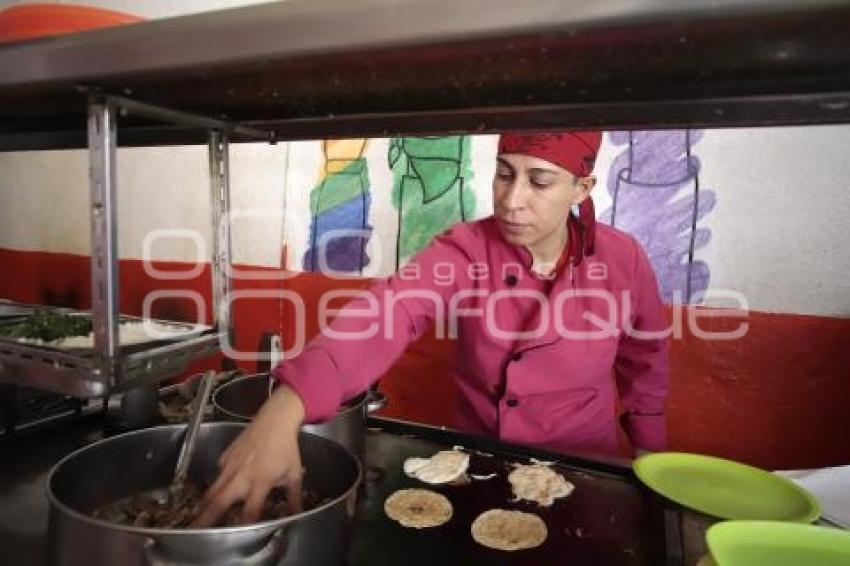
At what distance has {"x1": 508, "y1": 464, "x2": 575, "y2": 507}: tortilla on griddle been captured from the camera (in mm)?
1167

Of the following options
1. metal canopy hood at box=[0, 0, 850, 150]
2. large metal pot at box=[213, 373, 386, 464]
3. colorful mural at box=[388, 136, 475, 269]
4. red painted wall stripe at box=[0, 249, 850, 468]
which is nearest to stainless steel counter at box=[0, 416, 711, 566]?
large metal pot at box=[213, 373, 386, 464]

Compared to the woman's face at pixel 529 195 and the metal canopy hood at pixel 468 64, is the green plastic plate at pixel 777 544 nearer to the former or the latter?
the metal canopy hood at pixel 468 64

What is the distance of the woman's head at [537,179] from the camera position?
5.05 ft

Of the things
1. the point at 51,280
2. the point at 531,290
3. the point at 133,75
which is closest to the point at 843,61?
the point at 133,75

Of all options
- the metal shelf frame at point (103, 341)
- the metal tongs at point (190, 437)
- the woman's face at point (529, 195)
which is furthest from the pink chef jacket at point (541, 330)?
the metal shelf frame at point (103, 341)

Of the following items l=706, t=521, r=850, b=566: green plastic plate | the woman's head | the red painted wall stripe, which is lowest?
the red painted wall stripe

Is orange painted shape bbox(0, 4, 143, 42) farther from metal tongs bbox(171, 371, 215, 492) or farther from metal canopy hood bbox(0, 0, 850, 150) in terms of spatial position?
metal tongs bbox(171, 371, 215, 492)

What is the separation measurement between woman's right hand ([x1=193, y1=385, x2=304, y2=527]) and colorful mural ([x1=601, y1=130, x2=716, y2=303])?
1.92 metres

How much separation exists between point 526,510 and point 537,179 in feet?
2.84

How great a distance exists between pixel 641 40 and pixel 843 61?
0.26m

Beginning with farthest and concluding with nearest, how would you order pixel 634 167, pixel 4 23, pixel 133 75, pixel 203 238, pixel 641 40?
pixel 203 238
pixel 634 167
pixel 4 23
pixel 133 75
pixel 641 40

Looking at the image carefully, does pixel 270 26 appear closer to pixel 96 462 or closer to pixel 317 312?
pixel 96 462

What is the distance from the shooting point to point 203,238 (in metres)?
3.81

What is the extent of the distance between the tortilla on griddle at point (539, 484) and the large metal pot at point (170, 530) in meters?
0.44
